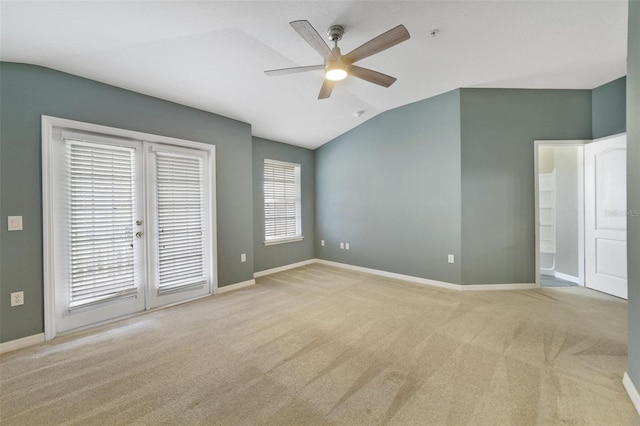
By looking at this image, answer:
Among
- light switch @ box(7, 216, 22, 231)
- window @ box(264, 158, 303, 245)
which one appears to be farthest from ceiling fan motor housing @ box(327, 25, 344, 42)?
light switch @ box(7, 216, 22, 231)

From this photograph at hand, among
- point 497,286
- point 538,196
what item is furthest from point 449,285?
point 538,196

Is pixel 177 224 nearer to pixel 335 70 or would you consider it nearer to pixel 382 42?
pixel 335 70

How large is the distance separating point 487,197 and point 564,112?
5.36 ft

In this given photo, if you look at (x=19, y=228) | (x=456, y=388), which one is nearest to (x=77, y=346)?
(x=19, y=228)

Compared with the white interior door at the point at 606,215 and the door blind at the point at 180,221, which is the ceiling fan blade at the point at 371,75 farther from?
the white interior door at the point at 606,215

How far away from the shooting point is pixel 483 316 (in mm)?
2885

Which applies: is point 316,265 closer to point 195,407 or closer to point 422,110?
point 422,110

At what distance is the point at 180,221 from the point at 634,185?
431cm

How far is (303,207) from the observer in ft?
18.5

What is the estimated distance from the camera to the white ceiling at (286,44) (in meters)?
1.97

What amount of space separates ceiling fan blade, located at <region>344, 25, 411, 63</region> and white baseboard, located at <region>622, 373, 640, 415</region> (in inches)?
108

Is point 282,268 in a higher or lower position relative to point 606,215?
lower

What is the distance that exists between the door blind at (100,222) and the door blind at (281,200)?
91.4 inches

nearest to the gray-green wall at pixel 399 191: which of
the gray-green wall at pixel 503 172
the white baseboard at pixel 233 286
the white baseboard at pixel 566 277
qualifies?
the gray-green wall at pixel 503 172
